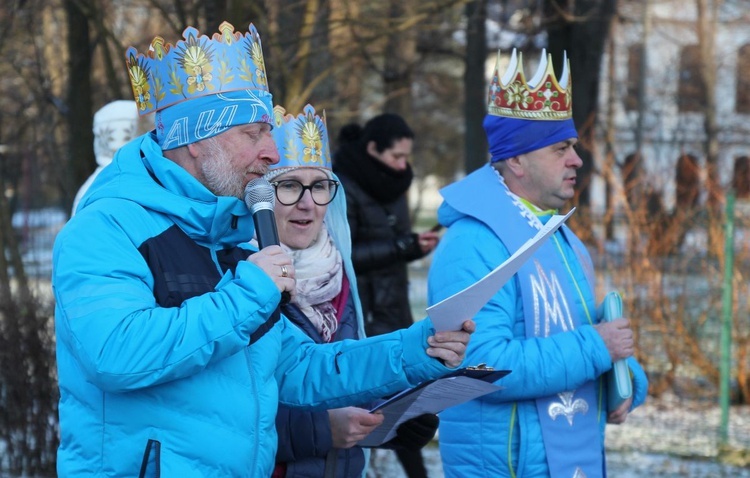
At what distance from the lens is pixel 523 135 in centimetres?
363

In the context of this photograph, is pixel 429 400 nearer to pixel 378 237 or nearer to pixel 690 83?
pixel 378 237

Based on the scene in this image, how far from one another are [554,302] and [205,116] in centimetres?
145

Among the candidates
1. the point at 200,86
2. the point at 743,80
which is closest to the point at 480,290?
the point at 200,86

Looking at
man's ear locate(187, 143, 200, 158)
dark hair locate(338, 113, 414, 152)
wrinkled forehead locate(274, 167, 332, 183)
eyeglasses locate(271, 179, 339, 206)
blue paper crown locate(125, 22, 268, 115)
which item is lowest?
eyeglasses locate(271, 179, 339, 206)

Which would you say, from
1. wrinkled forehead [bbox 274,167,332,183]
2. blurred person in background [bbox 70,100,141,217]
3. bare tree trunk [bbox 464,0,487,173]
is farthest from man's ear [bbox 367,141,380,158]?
bare tree trunk [bbox 464,0,487,173]

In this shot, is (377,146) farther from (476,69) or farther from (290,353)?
(476,69)

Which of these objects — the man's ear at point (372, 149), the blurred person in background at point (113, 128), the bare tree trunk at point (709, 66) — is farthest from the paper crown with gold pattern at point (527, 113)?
the bare tree trunk at point (709, 66)

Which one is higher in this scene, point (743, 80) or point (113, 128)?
point (743, 80)

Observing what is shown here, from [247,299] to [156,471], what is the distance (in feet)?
1.41

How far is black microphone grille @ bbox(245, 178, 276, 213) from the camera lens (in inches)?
94.0

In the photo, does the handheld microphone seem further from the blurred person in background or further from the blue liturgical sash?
the blurred person in background

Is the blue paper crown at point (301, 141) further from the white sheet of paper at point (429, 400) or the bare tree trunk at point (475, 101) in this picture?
the bare tree trunk at point (475, 101)

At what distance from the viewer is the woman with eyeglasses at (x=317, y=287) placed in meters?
3.00

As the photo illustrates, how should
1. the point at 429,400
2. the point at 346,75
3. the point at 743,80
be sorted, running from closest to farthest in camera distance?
the point at 429,400 < the point at 346,75 < the point at 743,80
